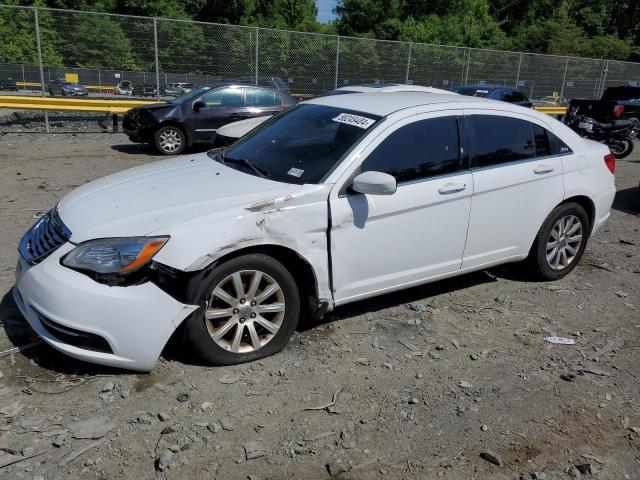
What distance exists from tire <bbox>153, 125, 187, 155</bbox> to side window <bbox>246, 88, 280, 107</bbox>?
160 cm

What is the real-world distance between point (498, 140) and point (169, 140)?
8788 mm

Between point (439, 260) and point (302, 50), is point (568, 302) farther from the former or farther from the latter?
point (302, 50)

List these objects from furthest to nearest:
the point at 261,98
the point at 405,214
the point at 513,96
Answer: the point at 513,96 < the point at 261,98 < the point at 405,214

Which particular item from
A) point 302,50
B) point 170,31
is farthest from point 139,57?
point 302,50

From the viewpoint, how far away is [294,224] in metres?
3.53

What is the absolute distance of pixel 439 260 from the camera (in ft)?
14.0

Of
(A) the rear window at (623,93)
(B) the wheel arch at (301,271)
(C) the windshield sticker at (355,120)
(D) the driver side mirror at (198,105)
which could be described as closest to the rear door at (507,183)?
(C) the windshield sticker at (355,120)

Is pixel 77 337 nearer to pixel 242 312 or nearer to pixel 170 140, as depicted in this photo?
pixel 242 312

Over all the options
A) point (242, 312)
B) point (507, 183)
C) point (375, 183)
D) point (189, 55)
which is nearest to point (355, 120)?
point (375, 183)

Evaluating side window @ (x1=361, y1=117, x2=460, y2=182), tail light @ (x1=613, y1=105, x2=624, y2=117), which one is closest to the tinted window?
tail light @ (x1=613, y1=105, x2=624, y2=117)

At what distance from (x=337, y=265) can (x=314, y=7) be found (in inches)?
2807

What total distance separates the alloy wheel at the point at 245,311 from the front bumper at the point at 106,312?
0.21 meters

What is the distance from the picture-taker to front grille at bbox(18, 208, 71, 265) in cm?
338

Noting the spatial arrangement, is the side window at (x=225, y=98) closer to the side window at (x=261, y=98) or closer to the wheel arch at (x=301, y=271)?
the side window at (x=261, y=98)
